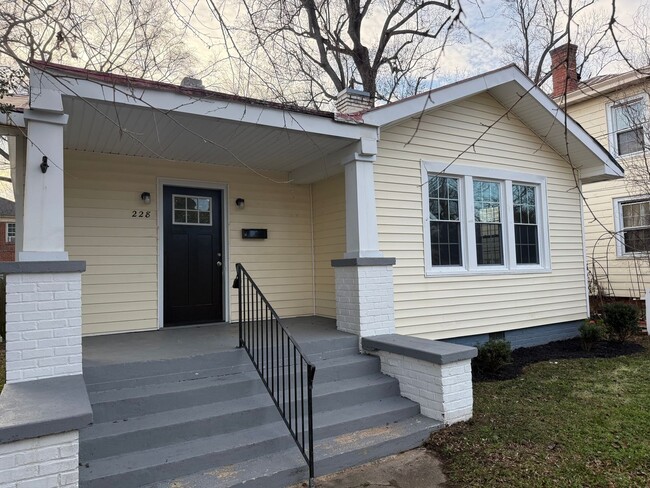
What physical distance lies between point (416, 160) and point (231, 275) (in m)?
3.19

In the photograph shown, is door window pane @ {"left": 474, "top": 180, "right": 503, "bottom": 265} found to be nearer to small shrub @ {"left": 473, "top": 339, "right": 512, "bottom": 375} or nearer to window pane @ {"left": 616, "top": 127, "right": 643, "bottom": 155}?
small shrub @ {"left": 473, "top": 339, "right": 512, "bottom": 375}

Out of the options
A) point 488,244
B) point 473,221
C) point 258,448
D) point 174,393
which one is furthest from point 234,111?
point 488,244

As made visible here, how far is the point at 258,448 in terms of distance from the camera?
11.3 ft

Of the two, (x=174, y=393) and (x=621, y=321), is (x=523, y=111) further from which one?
(x=174, y=393)

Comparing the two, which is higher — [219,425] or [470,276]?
[470,276]

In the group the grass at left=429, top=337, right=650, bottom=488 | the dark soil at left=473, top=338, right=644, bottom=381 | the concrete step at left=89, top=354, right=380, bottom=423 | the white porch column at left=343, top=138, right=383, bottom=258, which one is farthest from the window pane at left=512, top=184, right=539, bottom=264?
the concrete step at left=89, top=354, right=380, bottom=423

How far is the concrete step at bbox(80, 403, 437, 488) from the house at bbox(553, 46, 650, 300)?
873cm

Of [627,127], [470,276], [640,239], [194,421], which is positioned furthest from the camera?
[627,127]

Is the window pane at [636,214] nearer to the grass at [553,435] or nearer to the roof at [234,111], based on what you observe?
the roof at [234,111]

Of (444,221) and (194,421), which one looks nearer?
(194,421)

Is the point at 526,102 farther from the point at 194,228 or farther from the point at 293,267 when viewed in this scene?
the point at 194,228

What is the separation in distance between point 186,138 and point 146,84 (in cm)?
112

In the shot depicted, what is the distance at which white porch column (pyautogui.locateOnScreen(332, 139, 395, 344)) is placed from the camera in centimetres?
522

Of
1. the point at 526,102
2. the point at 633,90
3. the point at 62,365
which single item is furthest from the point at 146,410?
the point at 633,90
